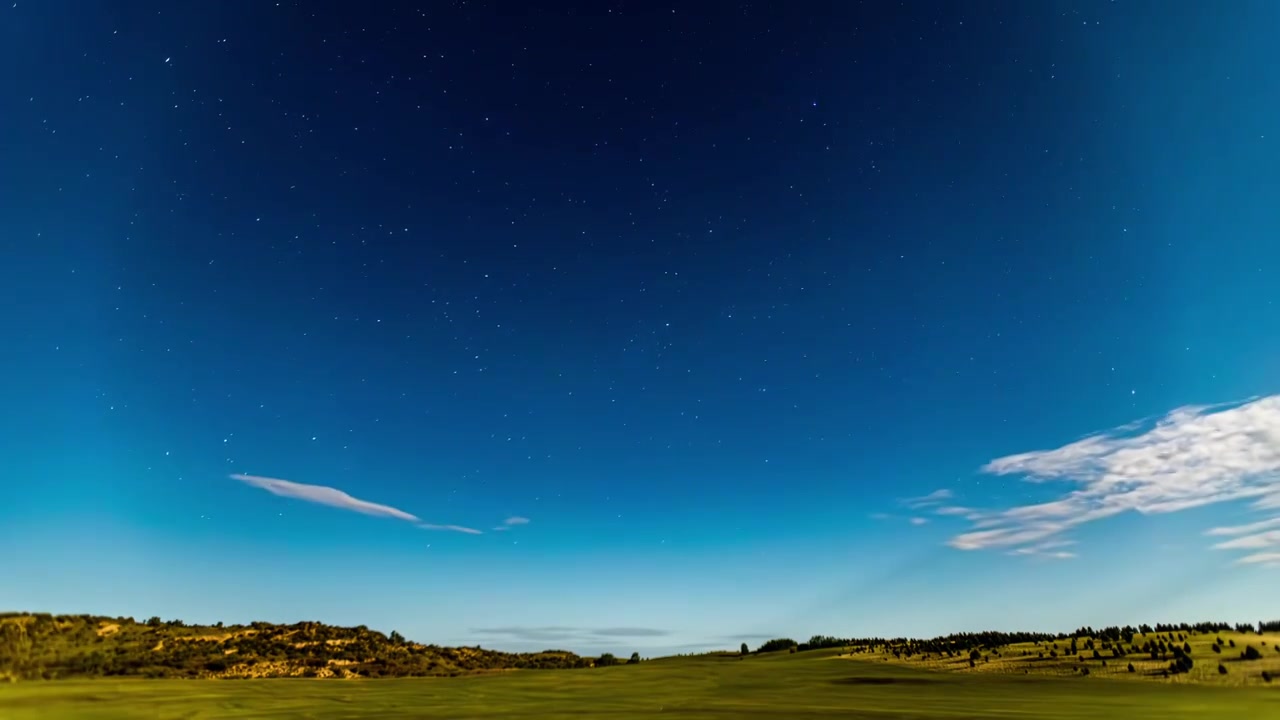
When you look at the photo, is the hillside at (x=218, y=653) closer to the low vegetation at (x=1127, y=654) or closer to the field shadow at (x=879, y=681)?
the field shadow at (x=879, y=681)

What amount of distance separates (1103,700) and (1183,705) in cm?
216

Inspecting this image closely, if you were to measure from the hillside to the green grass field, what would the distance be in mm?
8194

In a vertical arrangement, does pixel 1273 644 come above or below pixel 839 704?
above

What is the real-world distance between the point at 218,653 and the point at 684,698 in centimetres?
4053

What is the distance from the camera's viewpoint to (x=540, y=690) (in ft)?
91.4

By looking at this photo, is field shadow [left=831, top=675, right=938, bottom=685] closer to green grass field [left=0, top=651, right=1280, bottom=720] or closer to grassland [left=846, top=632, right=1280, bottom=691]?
green grass field [left=0, top=651, right=1280, bottom=720]

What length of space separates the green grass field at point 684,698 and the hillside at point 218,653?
8194 mm

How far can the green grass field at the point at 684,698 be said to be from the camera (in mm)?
16688

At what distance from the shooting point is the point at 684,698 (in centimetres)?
2319

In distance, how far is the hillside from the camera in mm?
36162

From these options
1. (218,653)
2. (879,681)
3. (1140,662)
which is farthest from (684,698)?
(218,653)

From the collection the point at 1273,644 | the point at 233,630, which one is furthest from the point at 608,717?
the point at 233,630

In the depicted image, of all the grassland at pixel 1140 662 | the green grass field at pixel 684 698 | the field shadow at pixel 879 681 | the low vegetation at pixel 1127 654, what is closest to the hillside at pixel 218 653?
the green grass field at pixel 684 698

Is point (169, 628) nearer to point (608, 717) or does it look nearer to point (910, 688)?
point (608, 717)
